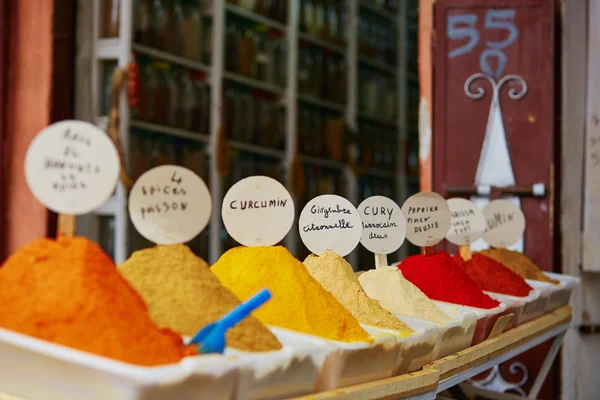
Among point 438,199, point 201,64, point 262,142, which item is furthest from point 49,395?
point 262,142

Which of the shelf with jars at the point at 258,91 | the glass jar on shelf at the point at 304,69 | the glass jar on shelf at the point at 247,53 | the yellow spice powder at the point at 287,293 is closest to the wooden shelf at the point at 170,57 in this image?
the shelf with jars at the point at 258,91

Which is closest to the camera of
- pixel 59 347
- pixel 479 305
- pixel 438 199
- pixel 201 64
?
pixel 59 347

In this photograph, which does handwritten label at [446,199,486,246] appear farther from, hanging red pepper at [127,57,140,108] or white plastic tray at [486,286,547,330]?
hanging red pepper at [127,57,140,108]

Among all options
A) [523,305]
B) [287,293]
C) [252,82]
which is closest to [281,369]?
[287,293]

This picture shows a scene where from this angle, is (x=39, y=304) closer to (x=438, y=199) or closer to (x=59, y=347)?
Result: (x=59, y=347)

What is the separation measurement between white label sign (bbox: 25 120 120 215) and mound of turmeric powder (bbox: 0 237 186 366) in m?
0.05

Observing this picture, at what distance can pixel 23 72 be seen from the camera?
8.02 feet

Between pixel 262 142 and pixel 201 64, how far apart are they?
0.56 m

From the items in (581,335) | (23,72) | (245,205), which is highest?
(23,72)

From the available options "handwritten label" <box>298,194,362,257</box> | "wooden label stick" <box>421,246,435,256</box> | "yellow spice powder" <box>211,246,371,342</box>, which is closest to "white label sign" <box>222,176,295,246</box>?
"yellow spice powder" <box>211,246,371,342</box>

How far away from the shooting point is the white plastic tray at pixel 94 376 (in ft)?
2.21

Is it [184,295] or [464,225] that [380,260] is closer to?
[464,225]

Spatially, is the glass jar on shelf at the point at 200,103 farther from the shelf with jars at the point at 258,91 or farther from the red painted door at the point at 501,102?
the red painted door at the point at 501,102

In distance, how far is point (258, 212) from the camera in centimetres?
113
